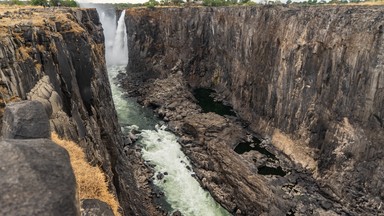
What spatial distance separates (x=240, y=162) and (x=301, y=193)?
658cm

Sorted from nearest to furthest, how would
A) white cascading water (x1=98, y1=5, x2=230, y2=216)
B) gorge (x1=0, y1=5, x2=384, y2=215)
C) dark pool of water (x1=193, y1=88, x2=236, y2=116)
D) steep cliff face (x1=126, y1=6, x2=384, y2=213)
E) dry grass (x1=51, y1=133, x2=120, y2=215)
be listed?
1. dry grass (x1=51, y1=133, x2=120, y2=215)
2. gorge (x1=0, y1=5, x2=384, y2=215)
3. steep cliff face (x1=126, y1=6, x2=384, y2=213)
4. white cascading water (x1=98, y1=5, x2=230, y2=216)
5. dark pool of water (x1=193, y1=88, x2=236, y2=116)

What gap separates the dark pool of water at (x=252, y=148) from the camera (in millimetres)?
37206

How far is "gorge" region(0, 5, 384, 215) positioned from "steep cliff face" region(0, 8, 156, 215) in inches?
2.7

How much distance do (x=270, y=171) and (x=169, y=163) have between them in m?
11.1

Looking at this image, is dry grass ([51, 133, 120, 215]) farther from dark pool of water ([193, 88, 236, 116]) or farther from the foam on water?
dark pool of water ([193, 88, 236, 116])

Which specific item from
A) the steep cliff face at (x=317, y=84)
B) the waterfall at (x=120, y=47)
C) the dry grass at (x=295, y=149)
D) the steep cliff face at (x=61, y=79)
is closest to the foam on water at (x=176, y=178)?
the steep cliff face at (x=61, y=79)

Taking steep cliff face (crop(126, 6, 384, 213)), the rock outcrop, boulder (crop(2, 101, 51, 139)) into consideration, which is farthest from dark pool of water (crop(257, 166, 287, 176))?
the rock outcrop

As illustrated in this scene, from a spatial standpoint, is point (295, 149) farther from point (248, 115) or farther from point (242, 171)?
point (248, 115)

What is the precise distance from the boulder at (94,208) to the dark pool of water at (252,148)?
29717mm

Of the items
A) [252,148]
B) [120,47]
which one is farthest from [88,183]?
[120,47]

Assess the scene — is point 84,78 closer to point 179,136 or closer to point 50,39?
point 50,39

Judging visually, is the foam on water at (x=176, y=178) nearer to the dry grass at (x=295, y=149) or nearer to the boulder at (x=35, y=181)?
the dry grass at (x=295, y=149)

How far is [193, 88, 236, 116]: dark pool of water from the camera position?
49906mm

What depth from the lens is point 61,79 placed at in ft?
56.0
